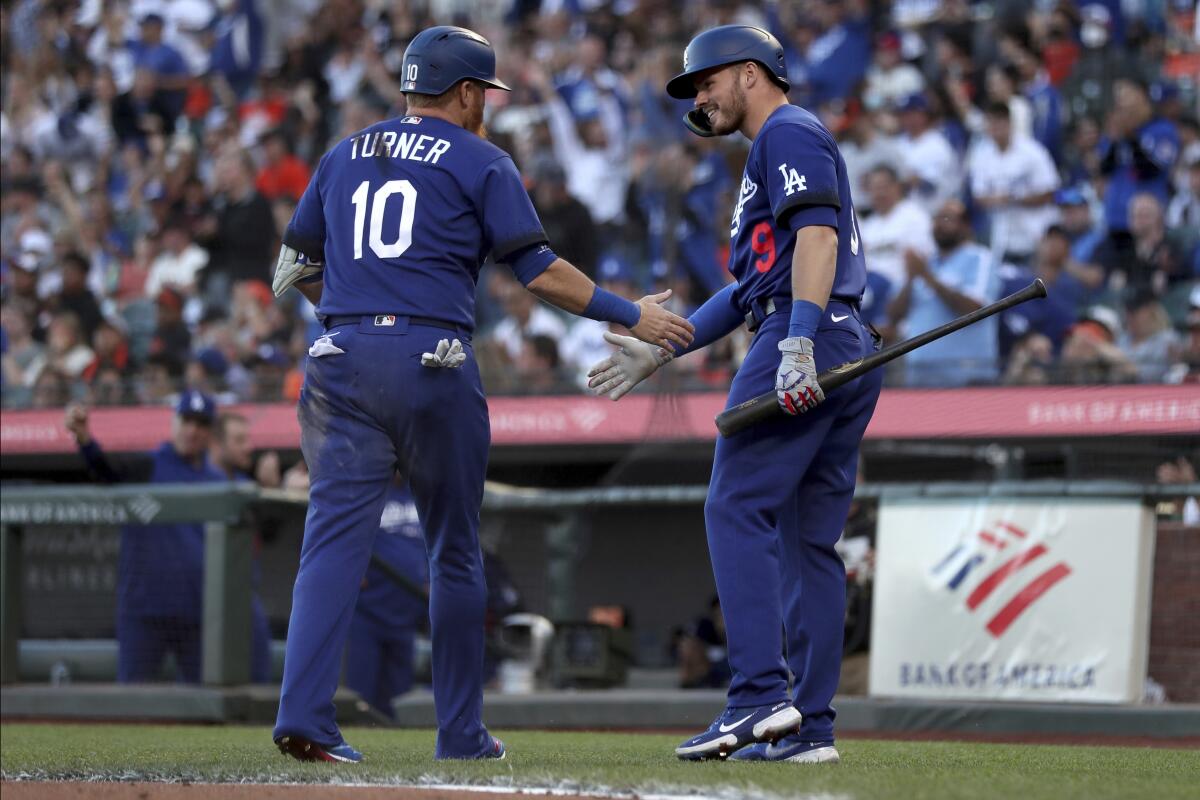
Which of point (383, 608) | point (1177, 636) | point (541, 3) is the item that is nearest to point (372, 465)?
point (383, 608)

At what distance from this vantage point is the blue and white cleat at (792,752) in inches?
176

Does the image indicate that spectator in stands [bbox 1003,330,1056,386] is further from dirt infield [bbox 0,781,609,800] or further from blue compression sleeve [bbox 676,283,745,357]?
dirt infield [bbox 0,781,609,800]

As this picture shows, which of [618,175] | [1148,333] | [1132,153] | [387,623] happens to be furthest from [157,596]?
[1132,153]

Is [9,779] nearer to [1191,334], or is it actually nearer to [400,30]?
[1191,334]

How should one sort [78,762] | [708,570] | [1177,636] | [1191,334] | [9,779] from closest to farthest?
[9,779] → [78,762] → [1177,636] → [1191,334] → [708,570]

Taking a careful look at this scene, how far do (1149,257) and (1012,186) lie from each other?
117 cm

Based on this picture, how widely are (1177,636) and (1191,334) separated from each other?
256cm

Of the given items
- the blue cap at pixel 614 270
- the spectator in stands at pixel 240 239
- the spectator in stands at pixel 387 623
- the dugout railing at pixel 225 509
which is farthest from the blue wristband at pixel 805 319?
the spectator in stands at pixel 240 239

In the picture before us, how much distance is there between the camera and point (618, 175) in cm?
1341

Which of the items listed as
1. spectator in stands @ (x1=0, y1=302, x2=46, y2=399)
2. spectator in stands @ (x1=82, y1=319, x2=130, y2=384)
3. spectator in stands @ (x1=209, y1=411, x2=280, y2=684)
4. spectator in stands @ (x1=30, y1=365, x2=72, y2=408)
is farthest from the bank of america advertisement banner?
spectator in stands @ (x1=0, y1=302, x2=46, y2=399)

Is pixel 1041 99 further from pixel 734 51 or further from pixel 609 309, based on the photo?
pixel 609 309

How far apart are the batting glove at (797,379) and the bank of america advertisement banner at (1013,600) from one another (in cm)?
351

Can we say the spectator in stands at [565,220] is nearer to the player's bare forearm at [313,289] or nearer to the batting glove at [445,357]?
the player's bare forearm at [313,289]

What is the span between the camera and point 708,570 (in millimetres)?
10492
